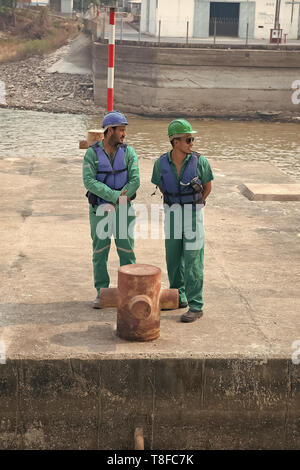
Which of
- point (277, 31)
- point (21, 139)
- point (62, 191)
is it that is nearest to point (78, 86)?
point (277, 31)

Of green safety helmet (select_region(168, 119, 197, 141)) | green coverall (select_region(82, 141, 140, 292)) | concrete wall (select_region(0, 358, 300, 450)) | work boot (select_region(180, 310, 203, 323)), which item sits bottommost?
concrete wall (select_region(0, 358, 300, 450))

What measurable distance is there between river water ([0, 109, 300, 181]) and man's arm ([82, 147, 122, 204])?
16.8m

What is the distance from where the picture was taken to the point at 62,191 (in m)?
12.1

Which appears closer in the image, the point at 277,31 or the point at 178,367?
the point at 178,367

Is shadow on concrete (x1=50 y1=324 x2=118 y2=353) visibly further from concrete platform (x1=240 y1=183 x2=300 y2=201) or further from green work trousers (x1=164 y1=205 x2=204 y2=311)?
concrete platform (x1=240 y1=183 x2=300 y2=201)

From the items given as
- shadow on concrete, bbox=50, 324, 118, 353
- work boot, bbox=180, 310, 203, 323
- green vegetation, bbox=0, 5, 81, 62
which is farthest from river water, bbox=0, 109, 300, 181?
shadow on concrete, bbox=50, 324, 118, 353

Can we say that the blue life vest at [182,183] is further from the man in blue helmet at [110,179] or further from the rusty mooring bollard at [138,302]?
the rusty mooring bollard at [138,302]

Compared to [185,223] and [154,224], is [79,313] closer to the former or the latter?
[185,223]

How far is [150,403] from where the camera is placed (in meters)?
6.04

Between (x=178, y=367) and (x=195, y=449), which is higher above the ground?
(x=178, y=367)

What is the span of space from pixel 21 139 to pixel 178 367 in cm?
2507

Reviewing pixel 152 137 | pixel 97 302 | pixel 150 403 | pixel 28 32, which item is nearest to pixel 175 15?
pixel 152 137

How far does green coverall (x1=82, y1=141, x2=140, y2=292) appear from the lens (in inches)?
264

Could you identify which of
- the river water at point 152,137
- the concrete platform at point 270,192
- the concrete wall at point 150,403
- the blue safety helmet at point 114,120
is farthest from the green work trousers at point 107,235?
the river water at point 152,137
